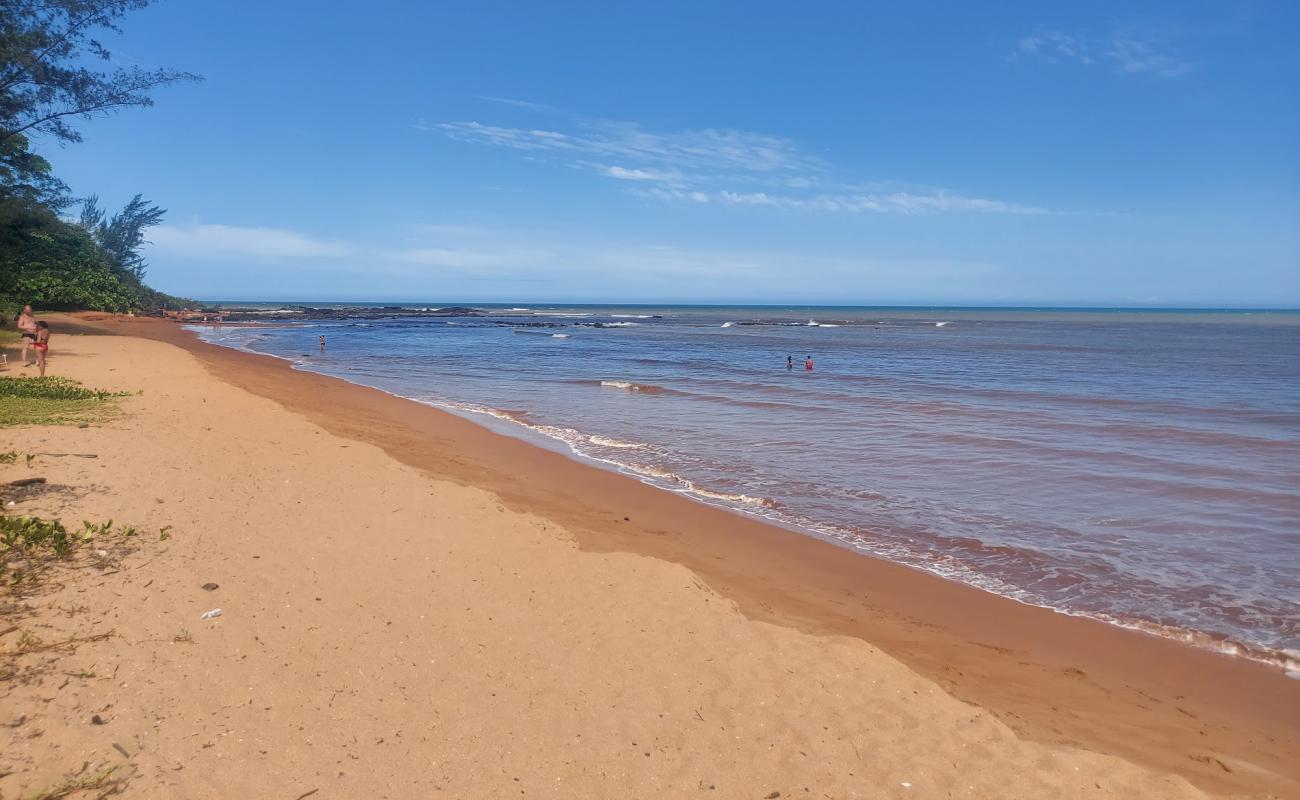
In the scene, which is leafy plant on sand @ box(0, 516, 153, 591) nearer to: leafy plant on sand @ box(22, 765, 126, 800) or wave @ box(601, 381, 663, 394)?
leafy plant on sand @ box(22, 765, 126, 800)

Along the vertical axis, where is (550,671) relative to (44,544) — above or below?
below

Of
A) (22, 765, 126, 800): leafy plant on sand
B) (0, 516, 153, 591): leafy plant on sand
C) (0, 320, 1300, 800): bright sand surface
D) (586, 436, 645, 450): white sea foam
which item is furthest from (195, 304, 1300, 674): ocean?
(22, 765, 126, 800): leafy plant on sand

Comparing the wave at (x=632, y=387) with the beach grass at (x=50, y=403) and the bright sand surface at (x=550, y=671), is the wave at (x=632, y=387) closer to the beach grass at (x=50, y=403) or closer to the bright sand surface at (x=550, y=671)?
the beach grass at (x=50, y=403)

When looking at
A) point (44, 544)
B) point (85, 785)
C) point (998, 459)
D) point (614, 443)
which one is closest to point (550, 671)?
point (85, 785)

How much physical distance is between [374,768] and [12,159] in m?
23.8

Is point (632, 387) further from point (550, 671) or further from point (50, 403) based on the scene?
point (550, 671)

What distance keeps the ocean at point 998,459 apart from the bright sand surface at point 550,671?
1158mm

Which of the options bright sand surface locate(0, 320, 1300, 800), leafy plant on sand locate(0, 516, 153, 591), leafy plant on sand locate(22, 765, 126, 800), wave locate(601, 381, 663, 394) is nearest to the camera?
leafy plant on sand locate(22, 765, 126, 800)

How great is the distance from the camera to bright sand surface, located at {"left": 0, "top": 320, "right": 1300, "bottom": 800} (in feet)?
12.3

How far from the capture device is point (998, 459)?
13.4 m

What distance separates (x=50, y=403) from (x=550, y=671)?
1078 centimetres

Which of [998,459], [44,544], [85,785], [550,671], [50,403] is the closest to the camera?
[85,785]

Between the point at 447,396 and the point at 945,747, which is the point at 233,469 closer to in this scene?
the point at 945,747

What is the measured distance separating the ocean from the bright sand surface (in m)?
1.16
